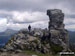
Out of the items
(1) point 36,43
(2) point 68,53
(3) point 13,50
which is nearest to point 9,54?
(3) point 13,50

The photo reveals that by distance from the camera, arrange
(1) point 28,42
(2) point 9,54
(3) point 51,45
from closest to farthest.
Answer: (2) point 9,54, (1) point 28,42, (3) point 51,45

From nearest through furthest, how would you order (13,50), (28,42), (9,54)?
(9,54), (13,50), (28,42)

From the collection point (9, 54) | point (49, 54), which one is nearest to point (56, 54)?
point (49, 54)

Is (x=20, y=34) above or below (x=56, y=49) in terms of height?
above

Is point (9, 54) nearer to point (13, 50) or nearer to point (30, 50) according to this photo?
point (13, 50)

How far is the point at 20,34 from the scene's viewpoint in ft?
650

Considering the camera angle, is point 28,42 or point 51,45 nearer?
point 28,42

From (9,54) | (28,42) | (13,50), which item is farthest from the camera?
(28,42)

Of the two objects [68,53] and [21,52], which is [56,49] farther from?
[21,52]

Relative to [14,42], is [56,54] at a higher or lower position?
lower

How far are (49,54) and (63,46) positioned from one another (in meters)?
32.2

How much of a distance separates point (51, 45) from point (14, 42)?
161 feet

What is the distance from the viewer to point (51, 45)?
196125 millimetres

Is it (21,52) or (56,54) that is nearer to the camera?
(21,52)
